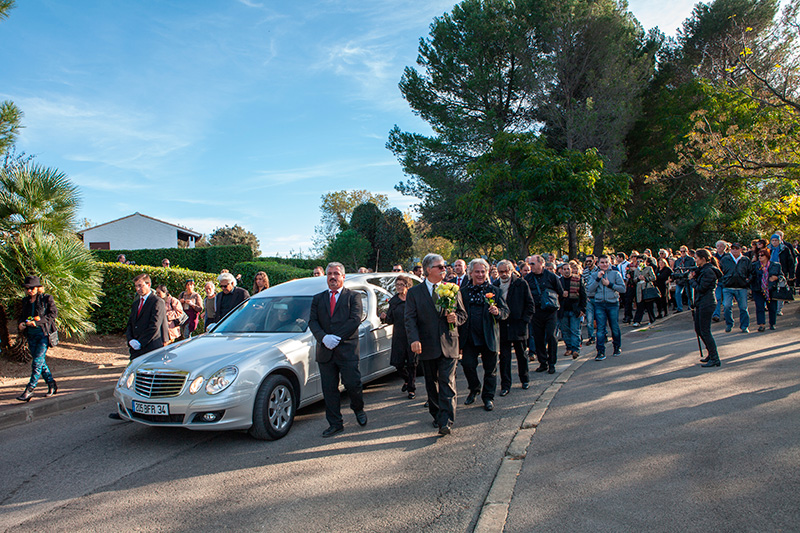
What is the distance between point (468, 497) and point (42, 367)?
7.02 metres

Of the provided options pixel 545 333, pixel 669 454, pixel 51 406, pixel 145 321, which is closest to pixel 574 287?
pixel 545 333

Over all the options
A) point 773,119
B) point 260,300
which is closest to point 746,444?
point 260,300

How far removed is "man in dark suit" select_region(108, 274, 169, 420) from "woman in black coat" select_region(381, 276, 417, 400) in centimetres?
317

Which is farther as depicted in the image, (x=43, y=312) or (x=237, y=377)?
(x=43, y=312)

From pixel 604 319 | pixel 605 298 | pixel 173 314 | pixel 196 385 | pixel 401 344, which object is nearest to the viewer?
pixel 196 385

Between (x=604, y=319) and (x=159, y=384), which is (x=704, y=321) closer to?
(x=604, y=319)

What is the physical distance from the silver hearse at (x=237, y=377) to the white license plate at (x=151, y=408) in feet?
0.03

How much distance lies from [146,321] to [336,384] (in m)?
3.20

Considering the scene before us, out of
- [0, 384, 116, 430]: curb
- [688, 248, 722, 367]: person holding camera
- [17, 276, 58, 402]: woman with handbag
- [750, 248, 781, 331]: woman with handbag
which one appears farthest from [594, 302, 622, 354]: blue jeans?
[17, 276, 58, 402]: woman with handbag

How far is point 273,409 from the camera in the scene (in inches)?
229

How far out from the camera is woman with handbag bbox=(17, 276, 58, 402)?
25.5 feet

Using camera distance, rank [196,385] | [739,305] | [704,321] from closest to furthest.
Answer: [196,385], [704,321], [739,305]

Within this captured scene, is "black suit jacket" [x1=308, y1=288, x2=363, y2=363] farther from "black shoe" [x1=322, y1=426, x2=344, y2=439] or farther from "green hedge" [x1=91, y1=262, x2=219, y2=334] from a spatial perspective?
"green hedge" [x1=91, y1=262, x2=219, y2=334]

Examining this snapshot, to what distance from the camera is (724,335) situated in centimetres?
1062
